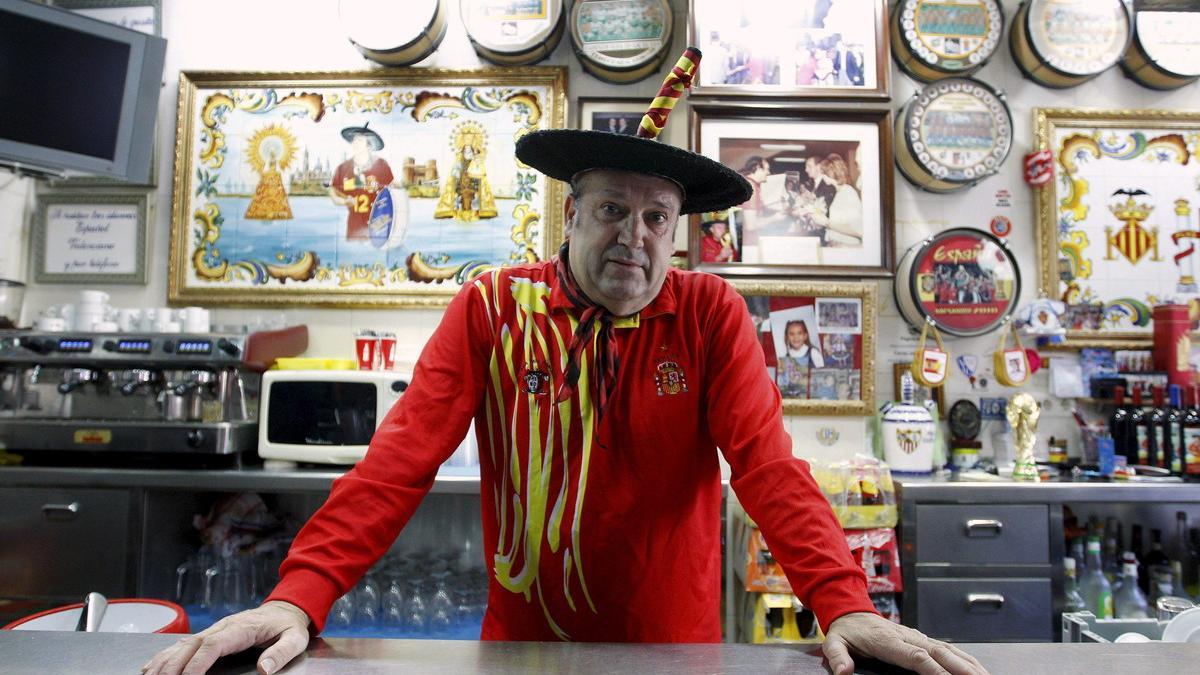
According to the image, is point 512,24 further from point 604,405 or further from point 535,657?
point 535,657

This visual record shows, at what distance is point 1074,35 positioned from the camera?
3.08m

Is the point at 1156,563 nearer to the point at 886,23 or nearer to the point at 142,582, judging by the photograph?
the point at 886,23

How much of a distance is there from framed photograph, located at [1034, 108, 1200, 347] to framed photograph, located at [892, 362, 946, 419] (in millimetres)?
698

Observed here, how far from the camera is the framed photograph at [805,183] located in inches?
116

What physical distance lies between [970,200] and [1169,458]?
1.39 m

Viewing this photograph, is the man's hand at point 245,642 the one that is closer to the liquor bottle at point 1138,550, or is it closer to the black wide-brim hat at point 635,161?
the black wide-brim hat at point 635,161

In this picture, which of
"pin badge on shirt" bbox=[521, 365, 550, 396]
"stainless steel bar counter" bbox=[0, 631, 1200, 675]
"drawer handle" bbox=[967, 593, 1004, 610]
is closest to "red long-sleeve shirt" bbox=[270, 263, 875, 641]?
"pin badge on shirt" bbox=[521, 365, 550, 396]

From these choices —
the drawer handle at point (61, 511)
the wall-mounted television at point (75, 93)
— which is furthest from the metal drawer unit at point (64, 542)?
the wall-mounted television at point (75, 93)

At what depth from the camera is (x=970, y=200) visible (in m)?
3.17

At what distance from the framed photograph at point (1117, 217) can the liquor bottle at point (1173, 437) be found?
1.27 feet

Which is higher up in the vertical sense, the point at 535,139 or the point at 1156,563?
the point at 535,139

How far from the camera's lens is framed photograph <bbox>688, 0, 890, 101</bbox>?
294 cm

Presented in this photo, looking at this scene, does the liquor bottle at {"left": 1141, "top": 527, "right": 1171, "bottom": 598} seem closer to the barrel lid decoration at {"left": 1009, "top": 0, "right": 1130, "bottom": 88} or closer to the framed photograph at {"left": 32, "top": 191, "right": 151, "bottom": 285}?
the barrel lid decoration at {"left": 1009, "top": 0, "right": 1130, "bottom": 88}

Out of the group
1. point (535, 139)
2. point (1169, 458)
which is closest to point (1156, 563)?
point (1169, 458)
